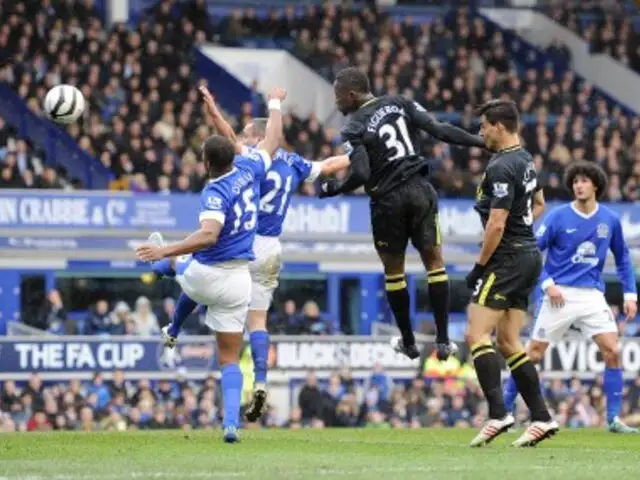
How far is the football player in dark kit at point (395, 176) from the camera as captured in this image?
14.4 m

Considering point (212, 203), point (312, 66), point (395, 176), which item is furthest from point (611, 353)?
point (312, 66)

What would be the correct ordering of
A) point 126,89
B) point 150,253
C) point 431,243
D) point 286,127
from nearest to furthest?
point 150,253, point 431,243, point 126,89, point 286,127

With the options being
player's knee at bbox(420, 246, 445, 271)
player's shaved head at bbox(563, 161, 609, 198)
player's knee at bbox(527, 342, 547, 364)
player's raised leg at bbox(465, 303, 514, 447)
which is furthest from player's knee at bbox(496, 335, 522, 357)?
player's knee at bbox(527, 342, 547, 364)

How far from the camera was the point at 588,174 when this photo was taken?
15984 millimetres

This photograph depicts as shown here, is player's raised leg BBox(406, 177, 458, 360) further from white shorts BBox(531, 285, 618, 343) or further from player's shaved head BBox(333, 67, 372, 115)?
white shorts BBox(531, 285, 618, 343)

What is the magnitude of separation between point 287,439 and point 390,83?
69.0ft

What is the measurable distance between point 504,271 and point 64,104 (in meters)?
7.12

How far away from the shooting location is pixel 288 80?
36.6 meters

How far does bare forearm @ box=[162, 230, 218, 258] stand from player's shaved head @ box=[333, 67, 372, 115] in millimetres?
1810

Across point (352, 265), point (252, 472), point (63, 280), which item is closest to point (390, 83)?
point (352, 265)

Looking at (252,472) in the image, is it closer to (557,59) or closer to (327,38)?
(327,38)

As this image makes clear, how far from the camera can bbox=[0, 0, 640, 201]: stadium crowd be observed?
31.1m

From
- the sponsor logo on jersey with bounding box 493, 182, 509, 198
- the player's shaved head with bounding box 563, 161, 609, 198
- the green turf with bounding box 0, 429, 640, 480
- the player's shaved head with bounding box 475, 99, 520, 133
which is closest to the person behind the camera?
the green turf with bounding box 0, 429, 640, 480

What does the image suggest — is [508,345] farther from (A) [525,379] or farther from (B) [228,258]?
(B) [228,258]
